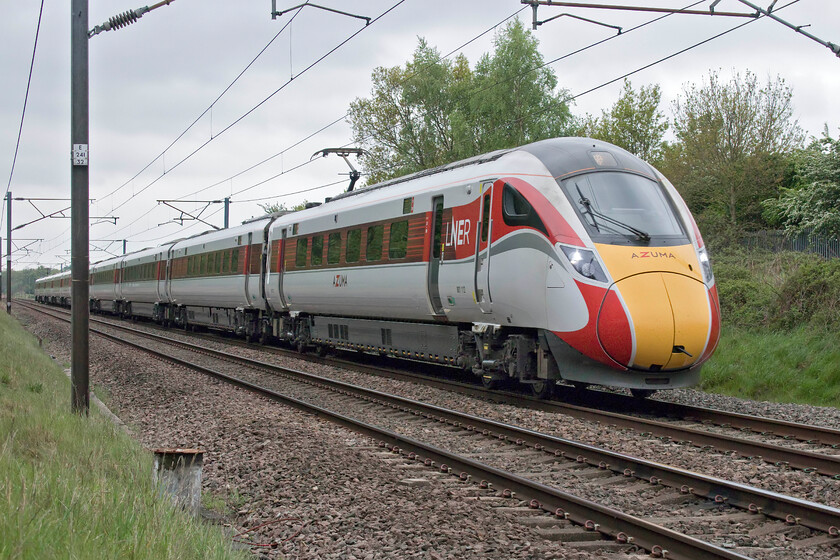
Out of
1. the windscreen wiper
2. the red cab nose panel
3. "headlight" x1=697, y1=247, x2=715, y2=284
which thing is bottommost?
the red cab nose panel

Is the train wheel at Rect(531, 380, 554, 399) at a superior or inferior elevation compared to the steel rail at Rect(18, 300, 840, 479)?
superior

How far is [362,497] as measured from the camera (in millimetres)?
6324

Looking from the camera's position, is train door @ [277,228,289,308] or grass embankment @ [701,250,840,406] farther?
train door @ [277,228,289,308]

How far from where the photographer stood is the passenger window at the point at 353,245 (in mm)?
15328

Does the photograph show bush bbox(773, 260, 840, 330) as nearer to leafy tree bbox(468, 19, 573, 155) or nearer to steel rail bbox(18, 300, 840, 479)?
steel rail bbox(18, 300, 840, 479)

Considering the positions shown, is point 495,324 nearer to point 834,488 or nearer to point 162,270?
point 834,488

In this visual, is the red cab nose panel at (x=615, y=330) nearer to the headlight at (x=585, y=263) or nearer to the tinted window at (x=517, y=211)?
the headlight at (x=585, y=263)

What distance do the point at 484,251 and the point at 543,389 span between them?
204 centimetres

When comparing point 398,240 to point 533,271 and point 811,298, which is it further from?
point 811,298

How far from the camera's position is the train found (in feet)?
31.0

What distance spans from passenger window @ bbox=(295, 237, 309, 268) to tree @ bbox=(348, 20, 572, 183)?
926 inches

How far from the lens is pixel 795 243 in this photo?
23719 mm

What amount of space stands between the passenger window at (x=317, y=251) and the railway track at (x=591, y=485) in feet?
22.1

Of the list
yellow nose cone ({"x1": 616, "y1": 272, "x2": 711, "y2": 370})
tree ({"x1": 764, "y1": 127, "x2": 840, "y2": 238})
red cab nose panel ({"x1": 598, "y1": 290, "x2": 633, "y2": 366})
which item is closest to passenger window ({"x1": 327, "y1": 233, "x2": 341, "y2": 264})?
red cab nose panel ({"x1": 598, "y1": 290, "x2": 633, "y2": 366})
